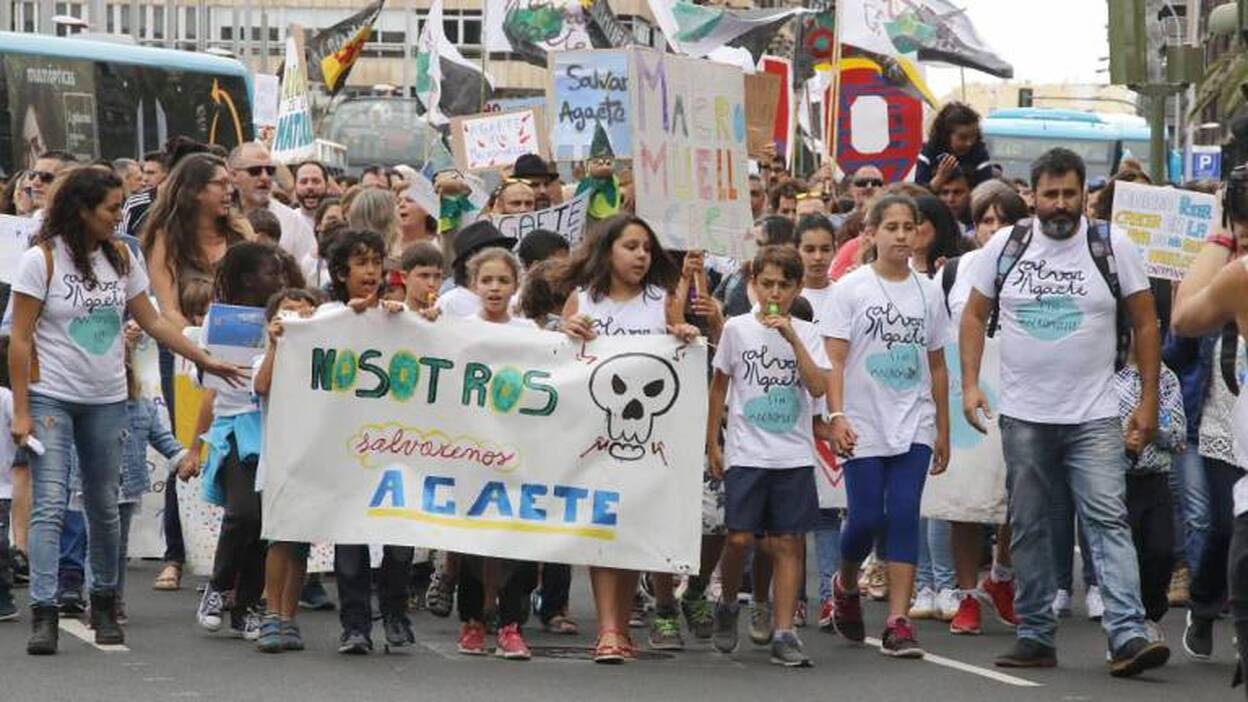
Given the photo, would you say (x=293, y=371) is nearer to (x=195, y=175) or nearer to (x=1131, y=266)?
(x=195, y=175)

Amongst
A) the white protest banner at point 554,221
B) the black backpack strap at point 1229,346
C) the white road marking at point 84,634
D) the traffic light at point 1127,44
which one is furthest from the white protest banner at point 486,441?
the traffic light at point 1127,44

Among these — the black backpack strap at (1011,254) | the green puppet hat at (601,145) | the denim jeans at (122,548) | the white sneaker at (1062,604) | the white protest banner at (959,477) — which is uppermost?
the green puppet hat at (601,145)

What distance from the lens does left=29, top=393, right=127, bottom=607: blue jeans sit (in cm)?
1098

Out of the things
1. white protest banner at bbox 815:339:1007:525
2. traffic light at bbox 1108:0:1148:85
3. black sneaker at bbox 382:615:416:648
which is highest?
traffic light at bbox 1108:0:1148:85

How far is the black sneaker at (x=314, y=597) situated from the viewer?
12.9m

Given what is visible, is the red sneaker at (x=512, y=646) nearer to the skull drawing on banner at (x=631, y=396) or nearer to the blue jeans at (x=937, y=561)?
the skull drawing on banner at (x=631, y=396)

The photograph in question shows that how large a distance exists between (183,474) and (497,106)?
487 inches

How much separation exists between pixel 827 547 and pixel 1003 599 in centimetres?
82

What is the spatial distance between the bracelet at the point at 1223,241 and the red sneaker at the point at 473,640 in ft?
12.0

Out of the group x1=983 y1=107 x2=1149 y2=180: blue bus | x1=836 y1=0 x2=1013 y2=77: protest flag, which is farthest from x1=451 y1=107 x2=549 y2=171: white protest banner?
x1=983 y1=107 x2=1149 y2=180: blue bus

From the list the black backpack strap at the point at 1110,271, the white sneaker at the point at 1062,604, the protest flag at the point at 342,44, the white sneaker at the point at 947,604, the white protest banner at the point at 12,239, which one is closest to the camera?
the black backpack strap at the point at 1110,271

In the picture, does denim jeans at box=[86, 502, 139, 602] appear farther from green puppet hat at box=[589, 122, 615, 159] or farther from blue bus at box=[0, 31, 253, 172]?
blue bus at box=[0, 31, 253, 172]

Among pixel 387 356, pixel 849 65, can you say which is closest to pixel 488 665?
pixel 387 356

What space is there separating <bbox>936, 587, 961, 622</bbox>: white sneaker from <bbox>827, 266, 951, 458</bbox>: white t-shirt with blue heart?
155cm
